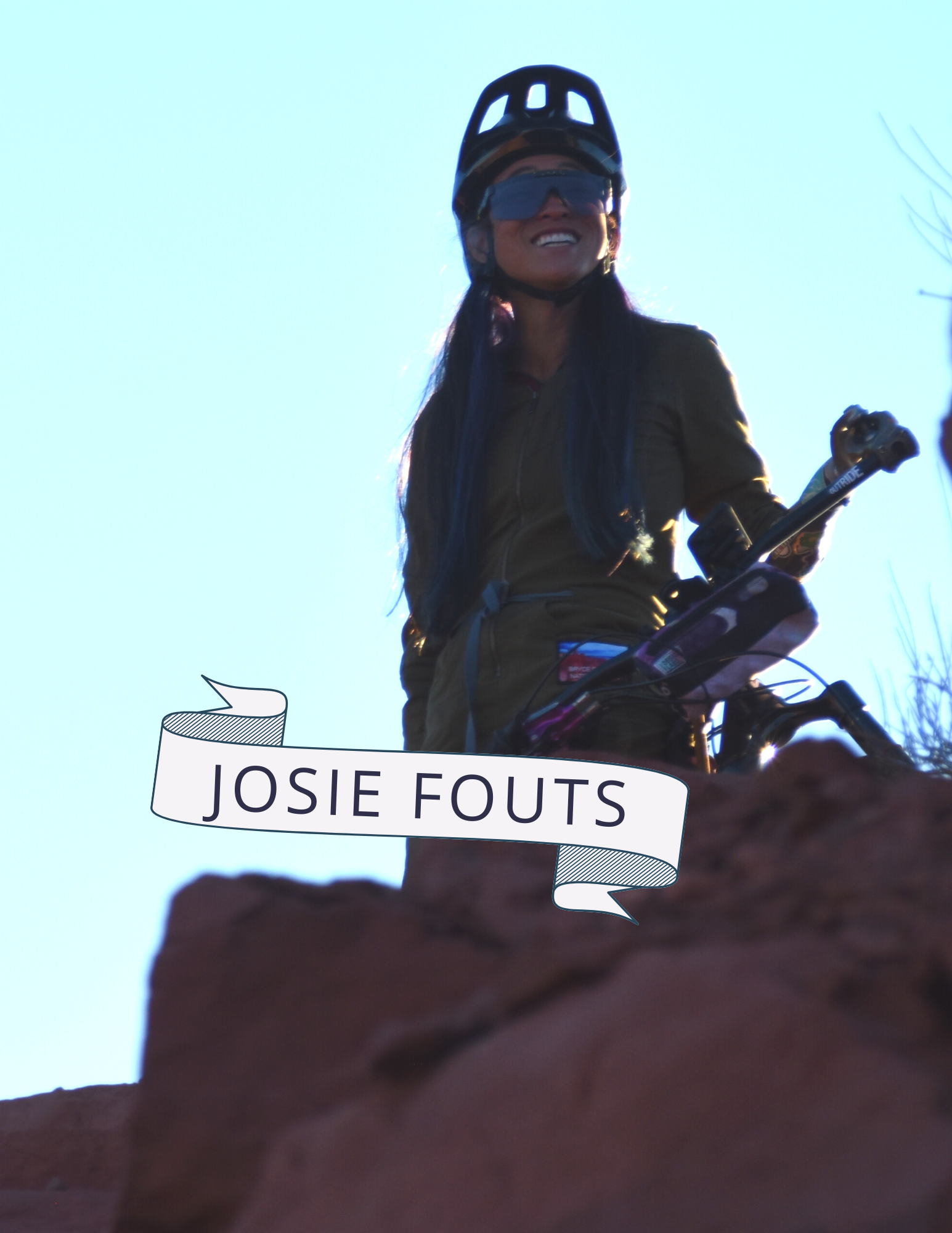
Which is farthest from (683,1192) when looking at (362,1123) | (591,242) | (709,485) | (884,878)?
(591,242)

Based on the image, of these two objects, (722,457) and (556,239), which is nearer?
(722,457)

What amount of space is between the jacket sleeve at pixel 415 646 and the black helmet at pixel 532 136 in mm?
863

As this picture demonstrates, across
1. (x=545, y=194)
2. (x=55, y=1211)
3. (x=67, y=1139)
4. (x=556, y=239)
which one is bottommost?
(x=55, y=1211)

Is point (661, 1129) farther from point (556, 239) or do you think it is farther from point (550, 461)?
point (556, 239)

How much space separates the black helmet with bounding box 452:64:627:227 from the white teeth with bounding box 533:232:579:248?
315 millimetres

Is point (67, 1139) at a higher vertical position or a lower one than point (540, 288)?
Answer: lower

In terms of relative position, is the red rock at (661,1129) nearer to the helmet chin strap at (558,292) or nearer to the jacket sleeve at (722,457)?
the jacket sleeve at (722,457)

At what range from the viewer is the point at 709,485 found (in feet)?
10.9

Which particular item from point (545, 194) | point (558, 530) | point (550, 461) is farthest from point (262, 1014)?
point (545, 194)

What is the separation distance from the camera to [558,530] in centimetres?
323

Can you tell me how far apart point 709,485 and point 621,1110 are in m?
2.27

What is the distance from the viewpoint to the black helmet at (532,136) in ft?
12.5

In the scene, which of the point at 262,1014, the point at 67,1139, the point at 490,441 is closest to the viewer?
the point at 262,1014

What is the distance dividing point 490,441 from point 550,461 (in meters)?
0.20
